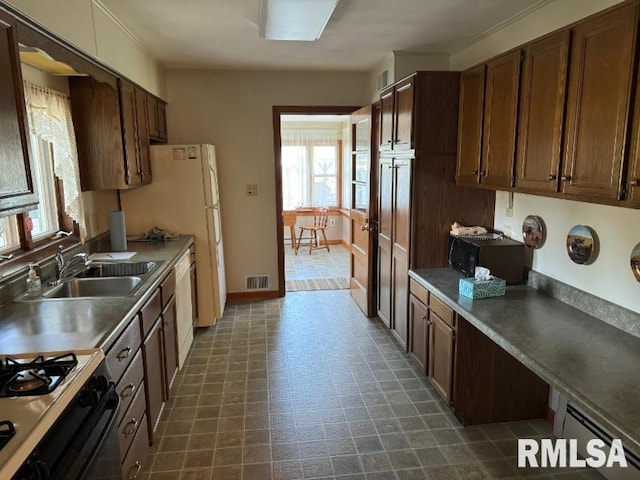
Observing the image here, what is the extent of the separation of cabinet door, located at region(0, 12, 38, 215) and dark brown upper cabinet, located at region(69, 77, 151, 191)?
4.50 ft

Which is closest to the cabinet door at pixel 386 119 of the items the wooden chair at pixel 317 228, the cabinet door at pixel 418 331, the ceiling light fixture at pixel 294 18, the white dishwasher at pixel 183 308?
the ceiling light fixture at pixel 294 18

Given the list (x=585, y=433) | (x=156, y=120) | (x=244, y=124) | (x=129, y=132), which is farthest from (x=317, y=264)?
(x=585, y=433)

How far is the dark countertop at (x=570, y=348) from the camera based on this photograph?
1454 mm

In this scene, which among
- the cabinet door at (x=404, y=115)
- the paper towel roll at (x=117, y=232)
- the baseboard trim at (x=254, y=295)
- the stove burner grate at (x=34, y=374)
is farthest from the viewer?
the baseboard trim at (x=254, y=295)

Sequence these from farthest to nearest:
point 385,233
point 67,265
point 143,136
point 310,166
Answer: point 310,166 → point 385,233 → point 143,136 → point 67,265

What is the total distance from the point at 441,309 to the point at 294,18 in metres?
2.08

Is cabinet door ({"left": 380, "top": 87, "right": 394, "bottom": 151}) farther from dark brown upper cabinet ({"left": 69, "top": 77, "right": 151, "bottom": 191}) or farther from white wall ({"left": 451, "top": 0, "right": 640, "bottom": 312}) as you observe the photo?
dark brown upper cabinet ({"left": 69, "top": 77, "right": 151, "bottom": 191})

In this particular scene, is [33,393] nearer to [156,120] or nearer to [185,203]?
[185,203]

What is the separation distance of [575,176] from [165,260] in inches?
100

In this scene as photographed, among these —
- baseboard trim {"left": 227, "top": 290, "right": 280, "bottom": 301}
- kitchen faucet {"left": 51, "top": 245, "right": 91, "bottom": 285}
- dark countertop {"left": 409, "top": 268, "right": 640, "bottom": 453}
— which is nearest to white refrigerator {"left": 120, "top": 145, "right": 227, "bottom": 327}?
baseboard trim {"left": 227, "top": 290, "right": 280, "bottom": 301}

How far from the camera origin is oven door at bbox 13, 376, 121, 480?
3.75 feet

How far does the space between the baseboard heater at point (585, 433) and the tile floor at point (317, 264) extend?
377 centimetres

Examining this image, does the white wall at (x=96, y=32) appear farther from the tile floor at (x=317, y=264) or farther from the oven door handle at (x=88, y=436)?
the tile floor at (x=317, y=264)

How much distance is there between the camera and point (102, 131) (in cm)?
313
